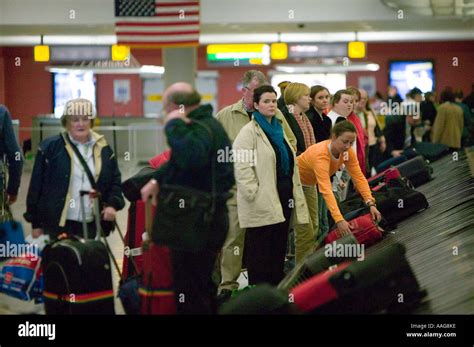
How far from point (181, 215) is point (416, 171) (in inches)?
271

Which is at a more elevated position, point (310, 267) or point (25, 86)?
point (25, 86)

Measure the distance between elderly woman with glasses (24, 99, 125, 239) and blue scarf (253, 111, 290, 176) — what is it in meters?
1.20

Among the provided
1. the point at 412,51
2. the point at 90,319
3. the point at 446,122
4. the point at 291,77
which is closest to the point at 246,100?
the point at 90,319

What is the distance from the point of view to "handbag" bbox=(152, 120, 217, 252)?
5.14 metres

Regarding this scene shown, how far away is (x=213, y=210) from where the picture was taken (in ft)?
17.2

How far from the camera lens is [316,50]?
22797 millimetres

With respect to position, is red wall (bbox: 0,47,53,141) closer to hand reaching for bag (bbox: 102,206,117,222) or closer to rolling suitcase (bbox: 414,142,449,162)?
rolling suitcase (bbox: 414,142,449,162)

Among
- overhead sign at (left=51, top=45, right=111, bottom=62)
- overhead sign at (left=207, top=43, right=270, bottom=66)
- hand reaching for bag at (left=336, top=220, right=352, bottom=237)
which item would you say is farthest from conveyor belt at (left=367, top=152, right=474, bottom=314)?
overhead sign at (left=207, top=43, right=270, bottom=66)

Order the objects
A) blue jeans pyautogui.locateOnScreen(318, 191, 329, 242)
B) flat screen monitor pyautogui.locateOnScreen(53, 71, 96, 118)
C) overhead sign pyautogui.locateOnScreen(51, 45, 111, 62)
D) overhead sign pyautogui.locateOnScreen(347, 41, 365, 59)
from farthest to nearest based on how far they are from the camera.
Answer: flat screen monitor pyautogui.locateOnScreen(53, 71, 96, 118)
overhead sign pyautogui.locateOnScreen(51, 45, 111, 62)
overhead sign pyautogui.locateOnScreen(347, 41, 365, 59)
blue jeans pyautogui.locateOnScreen(318, 191, 329, 242)

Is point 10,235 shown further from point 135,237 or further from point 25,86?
point 25,86

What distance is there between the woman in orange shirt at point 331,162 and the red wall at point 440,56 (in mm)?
24409

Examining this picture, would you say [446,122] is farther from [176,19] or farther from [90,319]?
[90,319]

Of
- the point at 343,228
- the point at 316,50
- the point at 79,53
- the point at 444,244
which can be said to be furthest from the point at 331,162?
the point at 79,53

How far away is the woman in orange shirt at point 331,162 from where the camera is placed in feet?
23.4
